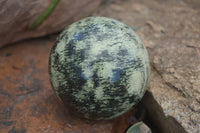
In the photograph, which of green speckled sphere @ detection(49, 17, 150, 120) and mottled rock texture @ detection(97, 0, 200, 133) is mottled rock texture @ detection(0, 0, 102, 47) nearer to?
mottled rock texture @ detection(97, 0, 200, 133)

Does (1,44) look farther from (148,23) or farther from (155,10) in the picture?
(155,10)

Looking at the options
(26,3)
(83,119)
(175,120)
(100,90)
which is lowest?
(83,119)

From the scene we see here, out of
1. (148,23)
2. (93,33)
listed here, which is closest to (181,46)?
(148,23)

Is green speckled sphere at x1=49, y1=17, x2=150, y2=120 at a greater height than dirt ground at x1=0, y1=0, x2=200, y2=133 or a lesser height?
greater

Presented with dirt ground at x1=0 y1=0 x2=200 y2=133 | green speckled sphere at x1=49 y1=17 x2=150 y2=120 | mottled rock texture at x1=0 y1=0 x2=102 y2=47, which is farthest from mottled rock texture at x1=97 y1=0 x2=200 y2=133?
mottled rock texture at x1=0 y1=0 x2=102 y2=47

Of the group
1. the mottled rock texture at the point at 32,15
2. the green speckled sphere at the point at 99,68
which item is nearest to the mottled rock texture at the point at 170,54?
the green speckled sphere at the point at 99,68
